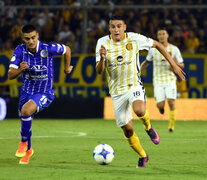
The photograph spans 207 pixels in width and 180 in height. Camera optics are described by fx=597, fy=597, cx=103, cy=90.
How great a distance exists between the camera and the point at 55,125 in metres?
15.6

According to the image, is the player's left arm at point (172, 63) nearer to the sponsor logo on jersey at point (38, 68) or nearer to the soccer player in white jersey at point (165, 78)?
the sponsor logo on jersey at point (38, 68)

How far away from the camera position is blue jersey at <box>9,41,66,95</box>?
829 centimetres

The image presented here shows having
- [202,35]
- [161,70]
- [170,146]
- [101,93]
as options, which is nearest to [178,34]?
[202,35]

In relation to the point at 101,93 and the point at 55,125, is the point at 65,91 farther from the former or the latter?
the point at 55,125

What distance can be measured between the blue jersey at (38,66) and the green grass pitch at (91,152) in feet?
3.38

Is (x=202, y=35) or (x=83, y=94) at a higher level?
(x=202, y=35)

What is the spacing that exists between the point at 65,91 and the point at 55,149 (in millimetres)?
7722

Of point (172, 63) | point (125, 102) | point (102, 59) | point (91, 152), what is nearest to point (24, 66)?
point (102, 59)

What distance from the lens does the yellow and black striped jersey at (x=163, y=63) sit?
13781mm

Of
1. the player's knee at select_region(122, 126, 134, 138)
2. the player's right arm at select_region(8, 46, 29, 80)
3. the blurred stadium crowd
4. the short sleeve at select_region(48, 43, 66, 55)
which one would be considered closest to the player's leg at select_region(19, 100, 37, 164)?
the player's right arm at select_region(8, 46, 29, 80)

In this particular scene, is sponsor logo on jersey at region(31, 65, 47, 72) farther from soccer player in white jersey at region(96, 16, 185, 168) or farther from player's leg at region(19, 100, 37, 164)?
soccer player in white jersey at region(96, 16, 185, 168)

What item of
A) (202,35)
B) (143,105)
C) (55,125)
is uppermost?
(202,35)

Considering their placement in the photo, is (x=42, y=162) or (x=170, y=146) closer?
(x=42, y=162)

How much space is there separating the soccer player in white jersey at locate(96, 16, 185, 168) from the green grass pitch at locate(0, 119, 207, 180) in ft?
1.92
